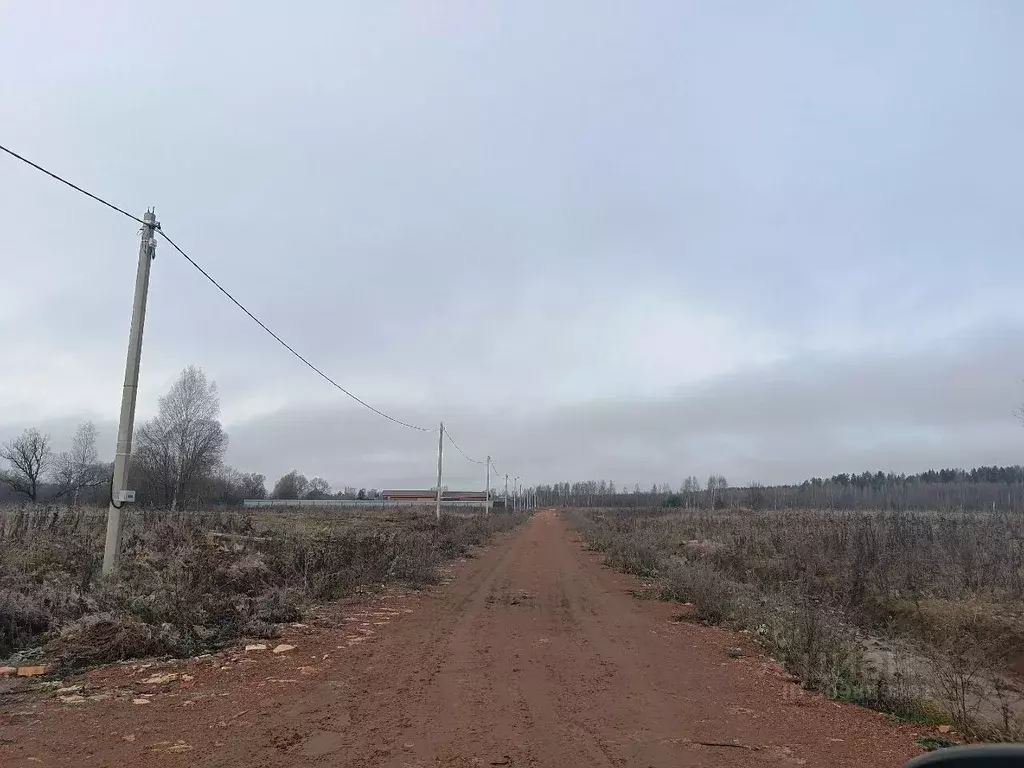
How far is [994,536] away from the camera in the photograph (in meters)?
22.1

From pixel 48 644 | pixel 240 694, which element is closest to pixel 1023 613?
pixel 240 694

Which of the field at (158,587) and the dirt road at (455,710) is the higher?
the field at (158,587)

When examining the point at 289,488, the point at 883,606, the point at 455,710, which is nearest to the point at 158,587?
the point at 455,710

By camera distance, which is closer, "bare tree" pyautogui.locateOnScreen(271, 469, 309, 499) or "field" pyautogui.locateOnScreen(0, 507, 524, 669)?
"field" pyautogui.locateOnScreen(0, 507, 524, 669)

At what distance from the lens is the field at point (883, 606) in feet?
24.9

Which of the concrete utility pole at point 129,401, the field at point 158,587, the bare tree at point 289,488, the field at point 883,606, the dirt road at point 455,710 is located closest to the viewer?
the dirt road at point 455,710

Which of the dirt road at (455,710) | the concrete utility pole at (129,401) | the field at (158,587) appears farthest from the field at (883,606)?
the concrete utility pole at (129,401)

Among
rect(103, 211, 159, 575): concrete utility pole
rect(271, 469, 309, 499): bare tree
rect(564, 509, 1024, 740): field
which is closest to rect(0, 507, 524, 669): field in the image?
rect(103, 211, 159, 575): concrete utility pole

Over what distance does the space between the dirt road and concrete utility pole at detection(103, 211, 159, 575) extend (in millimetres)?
3392

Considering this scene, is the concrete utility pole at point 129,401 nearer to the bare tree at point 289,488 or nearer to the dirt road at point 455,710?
the dirt road at point 455,710

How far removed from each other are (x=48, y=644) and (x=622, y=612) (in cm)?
944

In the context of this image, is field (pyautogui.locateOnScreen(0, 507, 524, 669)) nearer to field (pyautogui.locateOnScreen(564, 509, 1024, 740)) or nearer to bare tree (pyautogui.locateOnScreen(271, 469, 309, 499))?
field (pyautogui.locateOnScreen(564, 509, 1024, 740))

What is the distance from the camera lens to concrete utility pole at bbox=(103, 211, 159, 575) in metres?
10.3

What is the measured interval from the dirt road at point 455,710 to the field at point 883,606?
78 centimetres
